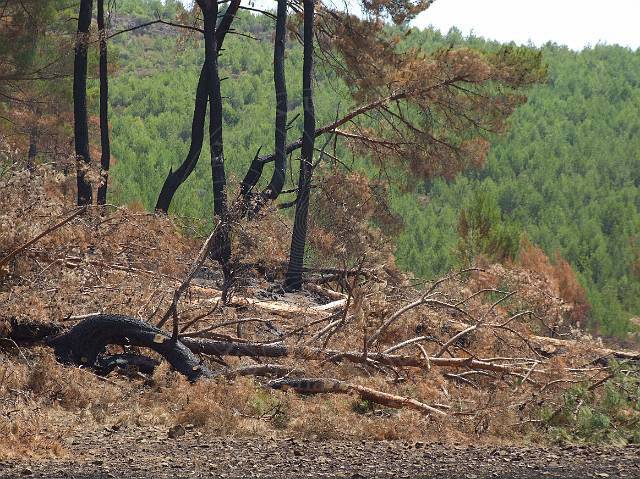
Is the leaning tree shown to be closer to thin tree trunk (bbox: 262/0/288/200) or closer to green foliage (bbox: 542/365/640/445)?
thin tree trunk (bbox: 262/0/288/200)

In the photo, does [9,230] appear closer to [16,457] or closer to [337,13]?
[16,457]

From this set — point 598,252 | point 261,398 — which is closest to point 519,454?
point 261,398

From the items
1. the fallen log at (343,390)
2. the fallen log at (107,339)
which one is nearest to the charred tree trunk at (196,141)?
the fallen log at (107,339)

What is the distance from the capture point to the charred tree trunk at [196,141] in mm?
16969

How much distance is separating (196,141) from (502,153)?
36364 mm

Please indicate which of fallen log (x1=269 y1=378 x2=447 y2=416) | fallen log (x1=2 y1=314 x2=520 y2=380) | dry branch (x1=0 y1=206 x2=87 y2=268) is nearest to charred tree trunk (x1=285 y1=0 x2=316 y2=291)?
fallen log (x1=2 y1=314 x2=520 y2=380)

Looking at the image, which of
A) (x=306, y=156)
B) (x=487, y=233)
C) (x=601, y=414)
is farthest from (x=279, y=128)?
(x=601, y=414)

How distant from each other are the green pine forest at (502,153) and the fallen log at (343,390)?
15533 mm

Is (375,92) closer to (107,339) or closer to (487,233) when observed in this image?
(487,233)

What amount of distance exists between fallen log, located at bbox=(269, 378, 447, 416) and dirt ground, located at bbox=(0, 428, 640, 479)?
3.53 feet

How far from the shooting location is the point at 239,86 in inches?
2158

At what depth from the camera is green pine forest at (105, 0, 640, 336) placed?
35334 millimetres

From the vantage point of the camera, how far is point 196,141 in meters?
17.3

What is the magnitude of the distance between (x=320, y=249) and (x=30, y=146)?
12.8 m
